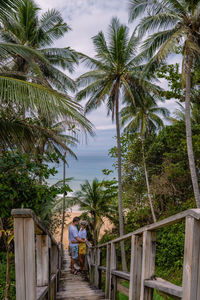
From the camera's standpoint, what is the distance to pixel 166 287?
6.79ft

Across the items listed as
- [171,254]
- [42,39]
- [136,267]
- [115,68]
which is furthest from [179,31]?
[136,267]

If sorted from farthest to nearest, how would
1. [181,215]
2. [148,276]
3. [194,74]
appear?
1. [194,74]
2. [148,276]
3. [181,215]

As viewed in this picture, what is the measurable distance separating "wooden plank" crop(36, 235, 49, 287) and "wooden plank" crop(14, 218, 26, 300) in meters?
0.91

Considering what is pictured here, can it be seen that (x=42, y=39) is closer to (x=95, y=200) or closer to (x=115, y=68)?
(x=115, y=68)

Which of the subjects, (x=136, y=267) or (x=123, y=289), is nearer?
(x=136, y=267)

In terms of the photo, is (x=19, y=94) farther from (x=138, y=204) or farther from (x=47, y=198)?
(x=138, y=204)

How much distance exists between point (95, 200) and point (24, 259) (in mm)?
18889

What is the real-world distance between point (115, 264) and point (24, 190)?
1850mm

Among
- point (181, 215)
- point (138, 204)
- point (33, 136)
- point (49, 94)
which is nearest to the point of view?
point (181, 215)

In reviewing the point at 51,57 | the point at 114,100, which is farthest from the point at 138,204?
the point at 51,57

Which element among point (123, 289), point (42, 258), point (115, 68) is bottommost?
point (123, 289)

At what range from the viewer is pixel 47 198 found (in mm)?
5129

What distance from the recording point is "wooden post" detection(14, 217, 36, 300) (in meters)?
1.81

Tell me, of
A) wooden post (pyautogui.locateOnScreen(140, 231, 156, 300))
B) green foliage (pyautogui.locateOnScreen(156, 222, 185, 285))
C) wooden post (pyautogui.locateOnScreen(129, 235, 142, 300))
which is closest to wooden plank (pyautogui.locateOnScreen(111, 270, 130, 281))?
wooden post (pyautogui.locateOnScreen(129, 235, 142, 300))
